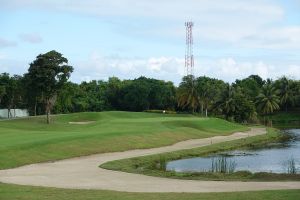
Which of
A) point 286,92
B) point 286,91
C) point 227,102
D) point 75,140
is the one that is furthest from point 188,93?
point 75,140

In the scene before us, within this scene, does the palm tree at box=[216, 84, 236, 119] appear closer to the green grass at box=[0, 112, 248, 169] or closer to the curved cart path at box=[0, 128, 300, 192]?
the green grass at box=[0, 112, 248, 169]

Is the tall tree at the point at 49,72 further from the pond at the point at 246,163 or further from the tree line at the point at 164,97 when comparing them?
the pond at the point at 246,163

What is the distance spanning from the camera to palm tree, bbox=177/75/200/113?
120 metres

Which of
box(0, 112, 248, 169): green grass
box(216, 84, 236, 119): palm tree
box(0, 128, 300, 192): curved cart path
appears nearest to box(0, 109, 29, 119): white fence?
box(0, 112, 248, 169): green grass

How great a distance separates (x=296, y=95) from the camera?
13588 centimetres

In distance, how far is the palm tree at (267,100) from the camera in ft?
414

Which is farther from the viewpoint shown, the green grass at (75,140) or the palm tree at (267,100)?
the palm tree at (267,100)

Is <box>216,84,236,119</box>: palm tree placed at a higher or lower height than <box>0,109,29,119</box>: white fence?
higher

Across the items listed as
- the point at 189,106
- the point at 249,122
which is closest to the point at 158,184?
the point at 249,122

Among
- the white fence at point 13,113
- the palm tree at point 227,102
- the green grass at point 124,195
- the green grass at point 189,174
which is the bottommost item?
the green grass at point 189,174

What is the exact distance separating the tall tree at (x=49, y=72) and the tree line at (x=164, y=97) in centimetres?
33

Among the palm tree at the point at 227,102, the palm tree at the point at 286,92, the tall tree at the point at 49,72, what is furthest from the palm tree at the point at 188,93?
the tall tree at the point at 49,72

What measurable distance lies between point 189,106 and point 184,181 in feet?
346

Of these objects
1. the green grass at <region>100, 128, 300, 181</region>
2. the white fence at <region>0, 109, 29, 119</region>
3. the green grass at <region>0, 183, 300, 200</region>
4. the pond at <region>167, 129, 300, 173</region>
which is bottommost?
the pond at <region>167, 129, 300, 173</region>
